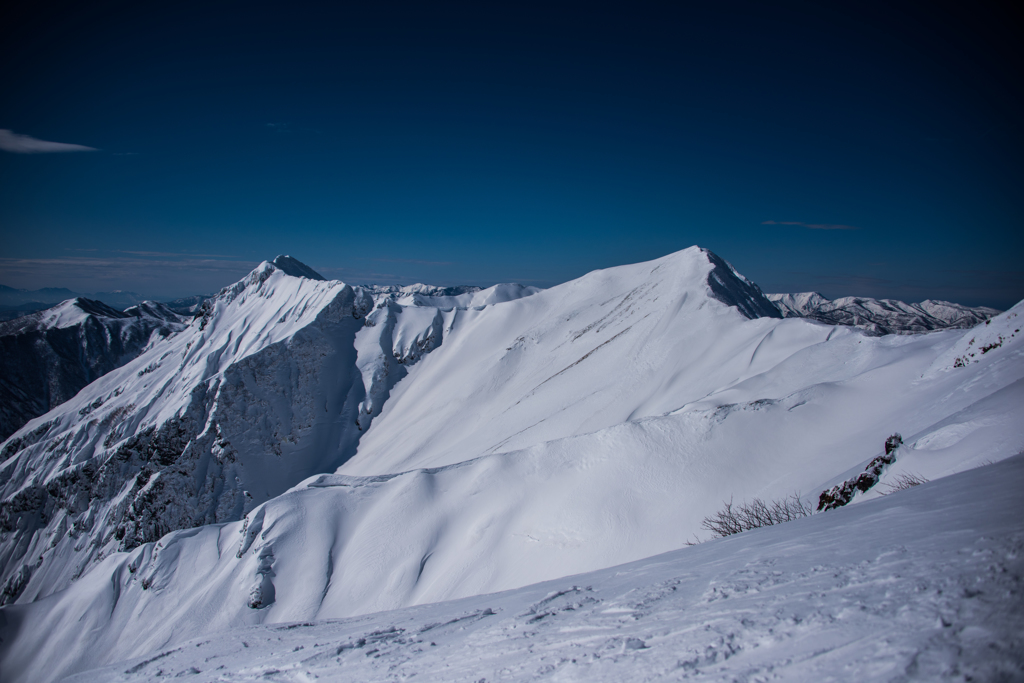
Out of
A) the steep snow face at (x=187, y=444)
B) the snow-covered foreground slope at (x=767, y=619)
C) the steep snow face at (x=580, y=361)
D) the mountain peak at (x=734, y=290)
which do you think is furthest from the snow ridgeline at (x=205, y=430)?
the snow-covered foreground slope at (x=767, y=619)

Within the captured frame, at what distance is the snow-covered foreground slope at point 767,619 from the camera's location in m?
3.11

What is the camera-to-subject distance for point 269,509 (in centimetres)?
→ 2686

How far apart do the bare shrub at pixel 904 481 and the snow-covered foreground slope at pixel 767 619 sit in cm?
284

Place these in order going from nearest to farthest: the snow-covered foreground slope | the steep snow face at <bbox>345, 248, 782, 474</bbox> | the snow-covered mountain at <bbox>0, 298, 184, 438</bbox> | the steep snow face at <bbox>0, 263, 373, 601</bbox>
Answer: the snow-covered foreground slope → the steep snow face at <bbox>345, 248, 782, 474</bbox> → the steep snow face at <bbox>0, 263, 373, 601</bbox> → the snow-covered mountain at <bbox>0, 298, 184, 438</bbox>

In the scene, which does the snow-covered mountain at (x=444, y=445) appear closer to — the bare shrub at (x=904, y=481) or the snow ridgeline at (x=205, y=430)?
Result: the bare shrub at (x=904, y=481)

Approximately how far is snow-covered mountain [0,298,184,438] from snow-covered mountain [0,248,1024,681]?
3847 inches

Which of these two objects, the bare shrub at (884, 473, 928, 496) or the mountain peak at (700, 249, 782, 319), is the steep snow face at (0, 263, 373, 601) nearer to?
the mountain peak at (700, 249, 782, 319)

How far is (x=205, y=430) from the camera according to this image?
67000 millimetres

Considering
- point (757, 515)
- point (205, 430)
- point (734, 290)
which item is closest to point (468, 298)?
point (205, 430)

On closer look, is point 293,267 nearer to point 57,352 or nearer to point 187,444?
point 187,444

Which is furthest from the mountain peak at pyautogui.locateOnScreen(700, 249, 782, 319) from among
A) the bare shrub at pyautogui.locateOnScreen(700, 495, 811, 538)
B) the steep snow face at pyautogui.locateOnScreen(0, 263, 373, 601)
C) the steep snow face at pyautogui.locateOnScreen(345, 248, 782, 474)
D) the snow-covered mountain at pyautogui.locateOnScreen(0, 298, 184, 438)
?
the snow-covered mountain at pyautogui.locateOnScreen(0, 298, 184, 438)

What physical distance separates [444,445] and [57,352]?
215198mm

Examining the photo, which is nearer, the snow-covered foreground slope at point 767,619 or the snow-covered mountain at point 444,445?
the snow-covered foreground slope at point 767,619

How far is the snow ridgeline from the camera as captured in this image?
64500 millimetres
